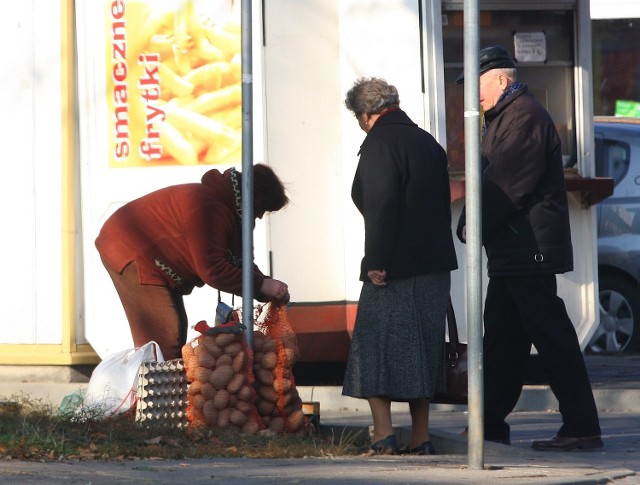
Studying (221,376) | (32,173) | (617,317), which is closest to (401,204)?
(221,376)

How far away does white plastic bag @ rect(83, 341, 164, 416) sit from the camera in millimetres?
6234

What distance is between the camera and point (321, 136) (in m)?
8.16

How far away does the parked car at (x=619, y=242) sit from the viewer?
36.4ft

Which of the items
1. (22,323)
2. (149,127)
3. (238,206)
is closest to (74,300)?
(22,323)

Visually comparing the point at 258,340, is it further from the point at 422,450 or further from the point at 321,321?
the point at 321,321

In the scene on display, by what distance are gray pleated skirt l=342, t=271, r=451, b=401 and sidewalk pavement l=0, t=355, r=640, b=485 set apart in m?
0.35

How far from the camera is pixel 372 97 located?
20.5ft

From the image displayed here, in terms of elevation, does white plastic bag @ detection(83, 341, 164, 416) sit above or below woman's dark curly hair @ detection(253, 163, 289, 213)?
below

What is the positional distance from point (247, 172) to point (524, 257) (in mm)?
1326

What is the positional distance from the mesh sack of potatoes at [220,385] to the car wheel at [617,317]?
18.2 ft

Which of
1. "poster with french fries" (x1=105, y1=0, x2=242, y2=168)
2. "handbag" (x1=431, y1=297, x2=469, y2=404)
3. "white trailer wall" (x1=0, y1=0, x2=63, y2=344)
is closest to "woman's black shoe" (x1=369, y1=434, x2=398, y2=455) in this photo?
"handbag" (x1=431, y1=297, x2=469, y2=404)

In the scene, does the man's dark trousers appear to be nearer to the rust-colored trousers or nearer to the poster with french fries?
the rust-colored trousers

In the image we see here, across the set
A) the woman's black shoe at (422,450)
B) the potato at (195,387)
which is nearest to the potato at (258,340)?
the potato at (195,387)

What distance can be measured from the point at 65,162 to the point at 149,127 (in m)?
0.62
